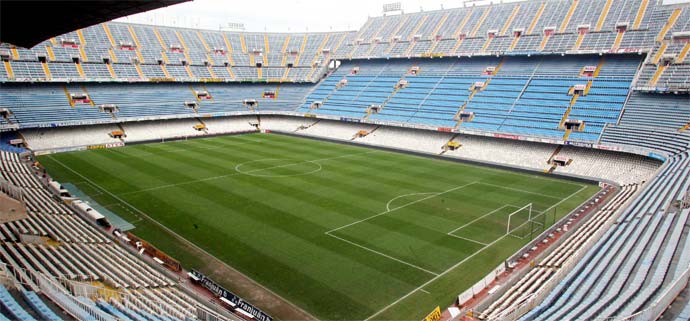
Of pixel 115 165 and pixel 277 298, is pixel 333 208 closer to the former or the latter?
pixel 277 298

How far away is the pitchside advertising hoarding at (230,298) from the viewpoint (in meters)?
14.9

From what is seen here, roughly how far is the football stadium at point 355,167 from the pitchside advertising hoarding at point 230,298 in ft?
0.29

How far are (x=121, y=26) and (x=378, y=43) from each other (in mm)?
34161

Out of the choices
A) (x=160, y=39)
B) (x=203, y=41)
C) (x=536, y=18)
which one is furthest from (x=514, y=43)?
(x=160, y=39)

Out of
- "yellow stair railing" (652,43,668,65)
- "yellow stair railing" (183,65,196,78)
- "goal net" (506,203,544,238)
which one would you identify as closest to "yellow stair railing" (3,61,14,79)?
"yellow stair railing" (183,65,196,78)

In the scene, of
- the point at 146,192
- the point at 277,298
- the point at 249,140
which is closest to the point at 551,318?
the point at 277,298

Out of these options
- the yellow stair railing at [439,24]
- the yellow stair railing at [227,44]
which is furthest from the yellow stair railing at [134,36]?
the yellow stair railing at [439,24]

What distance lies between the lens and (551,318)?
1095 cm

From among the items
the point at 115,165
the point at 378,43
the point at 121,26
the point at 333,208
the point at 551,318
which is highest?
the point at 378,43

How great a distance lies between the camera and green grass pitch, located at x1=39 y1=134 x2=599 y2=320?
17.8 metres

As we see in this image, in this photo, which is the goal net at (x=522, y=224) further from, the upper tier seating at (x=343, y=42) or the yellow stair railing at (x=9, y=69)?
the yellow stair railing at (x=9, y=69)

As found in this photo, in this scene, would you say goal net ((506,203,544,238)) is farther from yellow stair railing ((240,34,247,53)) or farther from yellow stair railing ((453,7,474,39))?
yellow stair railing ((240,34,247,53))

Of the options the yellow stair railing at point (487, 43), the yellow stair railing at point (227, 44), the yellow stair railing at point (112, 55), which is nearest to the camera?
the yellow stair railing at point (487, 43)

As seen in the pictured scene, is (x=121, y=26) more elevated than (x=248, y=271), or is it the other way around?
(x=121, y=26)
